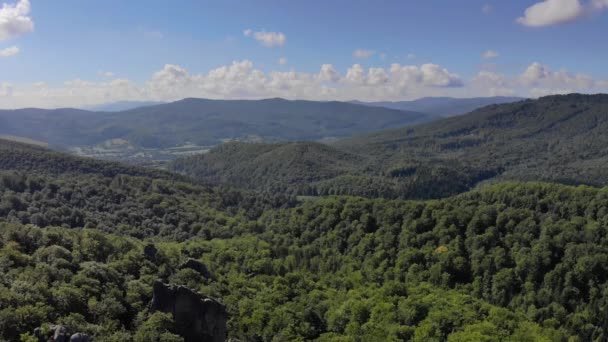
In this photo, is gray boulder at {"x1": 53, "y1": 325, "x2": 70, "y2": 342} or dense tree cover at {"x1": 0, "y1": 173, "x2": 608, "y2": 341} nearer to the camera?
gray boulder at {"x1": 53, "y1": 325, "x2": 70, "y2": 342}

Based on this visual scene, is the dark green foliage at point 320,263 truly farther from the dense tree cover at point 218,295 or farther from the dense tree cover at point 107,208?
the dense tree cover at point 107,208

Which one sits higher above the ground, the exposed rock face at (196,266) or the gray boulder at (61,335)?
the gray boulder at (61,335)

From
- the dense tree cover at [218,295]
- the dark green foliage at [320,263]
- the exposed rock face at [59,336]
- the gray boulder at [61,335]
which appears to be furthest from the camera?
the dark green foliage at [320,263]

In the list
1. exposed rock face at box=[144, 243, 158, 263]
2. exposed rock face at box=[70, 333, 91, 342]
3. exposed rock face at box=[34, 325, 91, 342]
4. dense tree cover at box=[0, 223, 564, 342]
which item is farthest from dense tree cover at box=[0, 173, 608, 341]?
exposed rock face at box=[70, 333, 91, 342]

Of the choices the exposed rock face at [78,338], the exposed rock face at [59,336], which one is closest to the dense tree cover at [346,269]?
the exposed rock face at [59,336]

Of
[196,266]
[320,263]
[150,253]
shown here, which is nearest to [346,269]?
[320,263]

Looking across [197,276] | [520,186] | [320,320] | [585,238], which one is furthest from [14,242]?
[520,186]

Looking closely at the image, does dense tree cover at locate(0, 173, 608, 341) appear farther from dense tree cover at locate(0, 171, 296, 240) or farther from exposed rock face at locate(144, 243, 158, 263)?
dense tree cover at locate(0, 171, 296, 240)

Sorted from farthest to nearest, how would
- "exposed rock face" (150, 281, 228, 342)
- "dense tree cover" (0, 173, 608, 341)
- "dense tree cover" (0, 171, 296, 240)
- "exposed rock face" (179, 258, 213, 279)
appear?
1. "dense tree cover" (0, 171, 296, 240)
2. "exposed rock face" (179, 258, 213, 279)
3. "dense tree cover" (0, 173, 608, 341)
4. "exposed rock face" (150, 281, 228, 342)

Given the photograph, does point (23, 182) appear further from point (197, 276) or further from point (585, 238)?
point (585, 238)

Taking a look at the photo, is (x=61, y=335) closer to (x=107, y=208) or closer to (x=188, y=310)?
(x=188, y=310)
